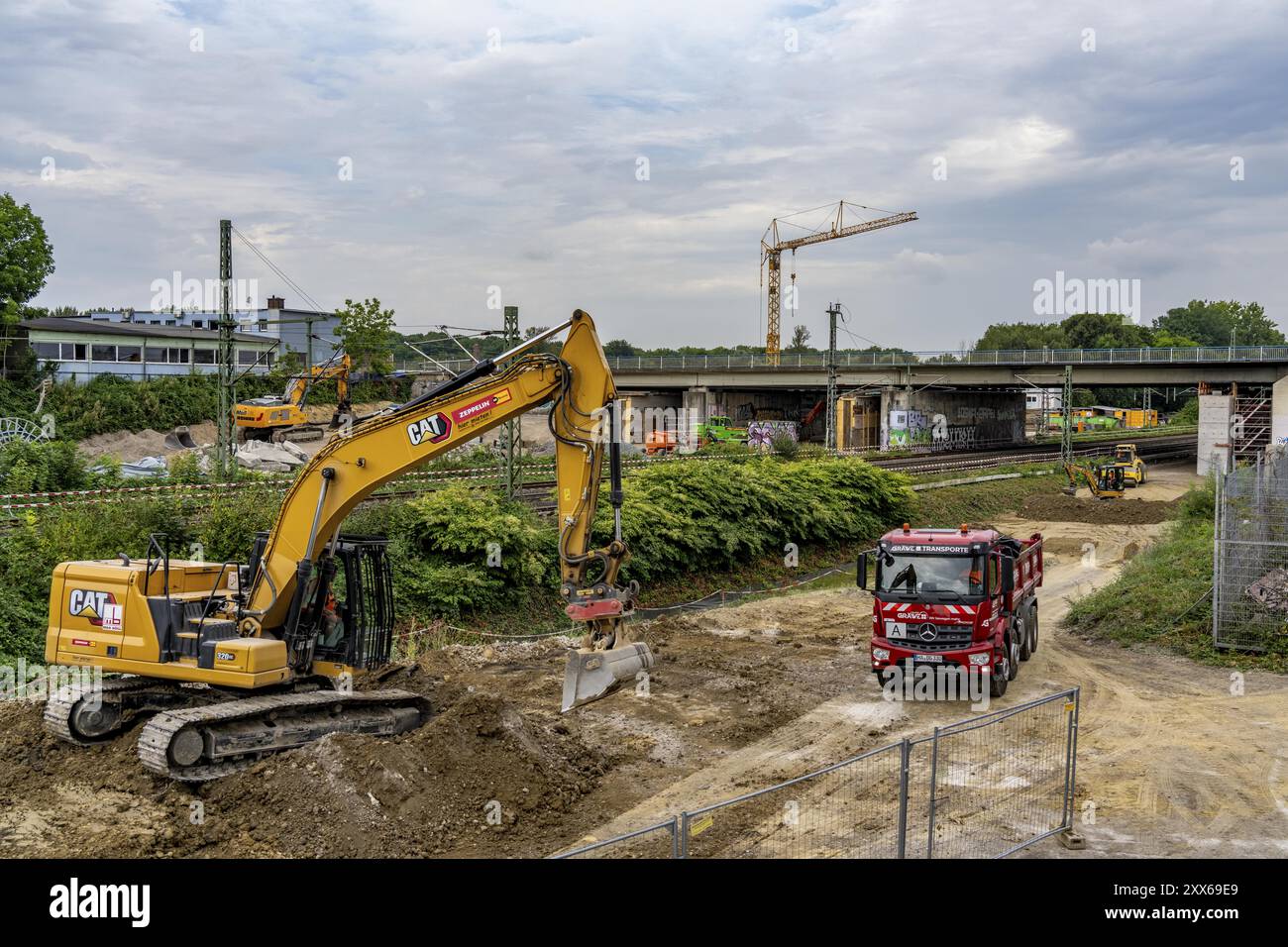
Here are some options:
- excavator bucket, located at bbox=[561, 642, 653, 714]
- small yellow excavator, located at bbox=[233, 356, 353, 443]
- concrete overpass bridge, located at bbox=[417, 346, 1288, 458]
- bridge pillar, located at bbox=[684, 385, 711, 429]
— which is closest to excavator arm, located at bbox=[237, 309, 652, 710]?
excavator bucket, located at bbox=[561, 642, 653, 714]

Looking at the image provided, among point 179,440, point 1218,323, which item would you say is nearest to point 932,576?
point 179,440

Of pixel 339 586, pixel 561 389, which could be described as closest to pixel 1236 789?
pixel 561 389

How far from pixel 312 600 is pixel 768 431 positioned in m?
60.0

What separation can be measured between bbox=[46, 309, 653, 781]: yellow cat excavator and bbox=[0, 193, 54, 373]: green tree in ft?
144

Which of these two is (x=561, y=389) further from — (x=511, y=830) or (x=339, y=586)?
(x=339, y=586)

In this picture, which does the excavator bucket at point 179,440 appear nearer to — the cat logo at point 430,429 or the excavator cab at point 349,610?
the excavator cab at point 349,610

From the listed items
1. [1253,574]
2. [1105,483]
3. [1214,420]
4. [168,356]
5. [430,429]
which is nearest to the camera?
[430,429]

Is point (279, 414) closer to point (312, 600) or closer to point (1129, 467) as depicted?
point (312, 600)

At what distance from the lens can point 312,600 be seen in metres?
14.9

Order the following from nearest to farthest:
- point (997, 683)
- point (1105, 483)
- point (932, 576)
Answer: point (932, 576) → point (997, 683) → point (1105, 483)

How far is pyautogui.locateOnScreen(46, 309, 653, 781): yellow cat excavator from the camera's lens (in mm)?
13758

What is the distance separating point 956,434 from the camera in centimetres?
7956

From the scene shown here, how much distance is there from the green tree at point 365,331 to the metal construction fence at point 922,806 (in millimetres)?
43853

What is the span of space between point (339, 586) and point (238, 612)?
25.3 feet
